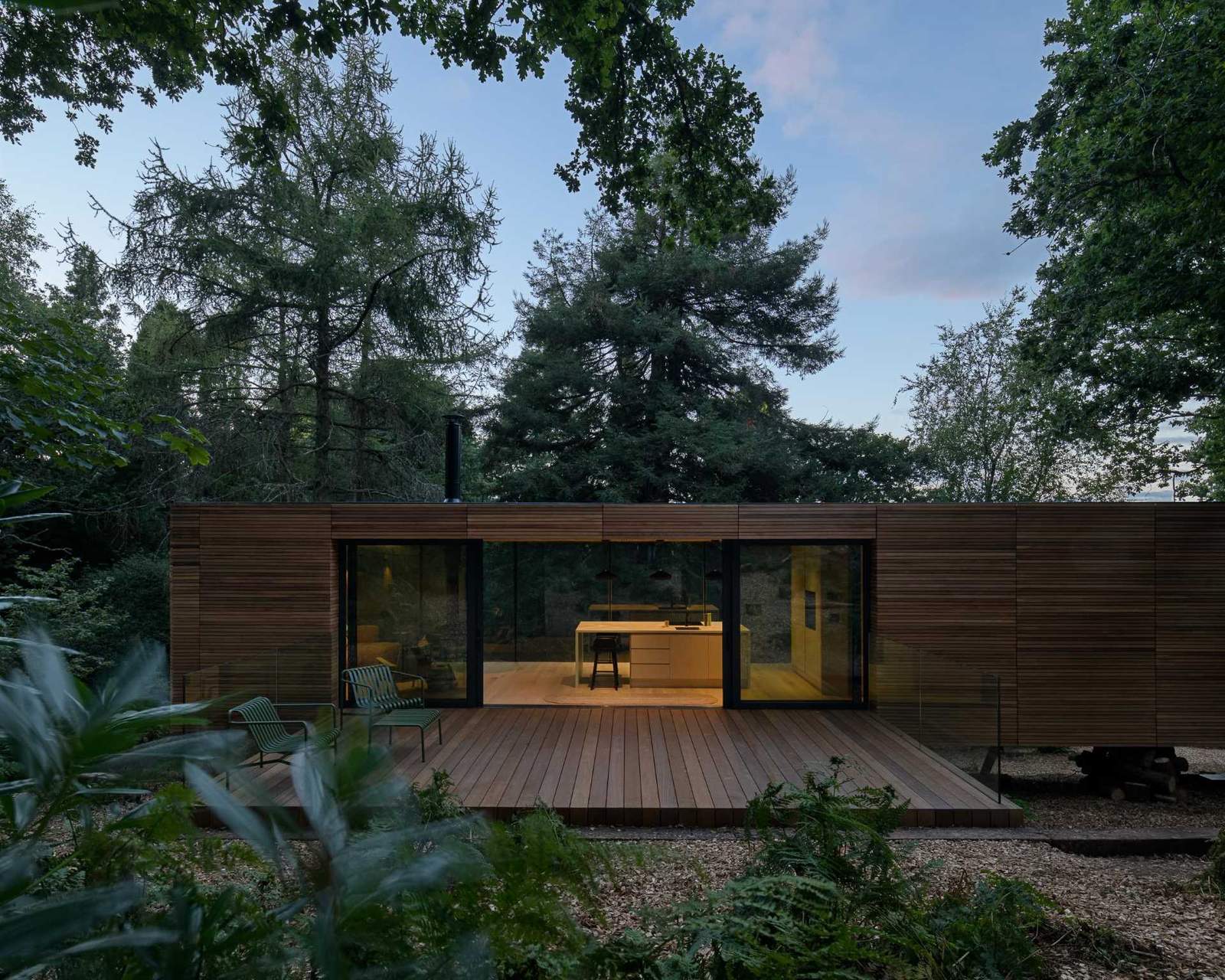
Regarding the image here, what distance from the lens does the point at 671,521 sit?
799cm

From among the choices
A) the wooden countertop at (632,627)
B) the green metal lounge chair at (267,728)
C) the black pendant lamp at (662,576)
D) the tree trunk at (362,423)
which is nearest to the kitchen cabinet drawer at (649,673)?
the wooden countertop at (632,627)

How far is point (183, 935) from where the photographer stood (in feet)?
2.86

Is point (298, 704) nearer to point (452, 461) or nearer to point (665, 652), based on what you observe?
point (452, 461)

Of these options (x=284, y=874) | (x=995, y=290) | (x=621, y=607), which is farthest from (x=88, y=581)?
(x=995, y=290)

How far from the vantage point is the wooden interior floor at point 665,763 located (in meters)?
5.37

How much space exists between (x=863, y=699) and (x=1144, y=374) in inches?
245

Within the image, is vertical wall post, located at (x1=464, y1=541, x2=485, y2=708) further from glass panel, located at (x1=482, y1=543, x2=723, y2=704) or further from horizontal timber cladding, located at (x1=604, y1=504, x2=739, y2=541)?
→ horizontal timber cladding, located at (x1=604, y1=504, x2=739, y2=541)

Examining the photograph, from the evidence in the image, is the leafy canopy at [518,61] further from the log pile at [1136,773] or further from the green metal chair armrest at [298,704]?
the log pile at [1136,773]

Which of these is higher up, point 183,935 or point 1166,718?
point 183,935

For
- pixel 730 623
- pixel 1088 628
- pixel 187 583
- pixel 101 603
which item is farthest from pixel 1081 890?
pixel 101 603

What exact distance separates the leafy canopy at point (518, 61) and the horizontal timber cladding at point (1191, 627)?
19.8 ft

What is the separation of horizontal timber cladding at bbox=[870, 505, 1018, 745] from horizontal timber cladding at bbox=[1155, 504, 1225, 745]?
1.54m

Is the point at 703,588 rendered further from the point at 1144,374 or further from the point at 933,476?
the point at 933,476

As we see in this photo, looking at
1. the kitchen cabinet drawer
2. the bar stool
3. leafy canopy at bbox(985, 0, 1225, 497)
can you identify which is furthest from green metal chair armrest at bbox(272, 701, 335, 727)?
leafy canopy at bbox(985, 0, 1225, 497)
